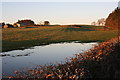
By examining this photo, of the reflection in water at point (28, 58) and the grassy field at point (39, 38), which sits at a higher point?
the grassy field at point (39, 38)

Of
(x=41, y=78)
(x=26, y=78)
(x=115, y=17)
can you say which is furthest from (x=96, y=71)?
(x=115, y=17)

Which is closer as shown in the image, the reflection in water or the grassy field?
the reflection in water

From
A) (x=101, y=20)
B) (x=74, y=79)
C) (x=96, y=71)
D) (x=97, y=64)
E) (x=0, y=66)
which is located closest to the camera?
(x=74, y=79)

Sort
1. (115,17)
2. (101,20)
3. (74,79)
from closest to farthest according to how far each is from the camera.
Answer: (74,79), (115,17), (101,20)

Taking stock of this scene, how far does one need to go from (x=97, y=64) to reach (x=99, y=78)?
5.18 ft

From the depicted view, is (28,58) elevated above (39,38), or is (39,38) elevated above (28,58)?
(39,38)

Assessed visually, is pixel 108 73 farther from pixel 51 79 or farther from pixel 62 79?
pixel 51 79

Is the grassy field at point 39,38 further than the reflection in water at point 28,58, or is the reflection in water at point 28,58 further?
the grassy field at point 39,38

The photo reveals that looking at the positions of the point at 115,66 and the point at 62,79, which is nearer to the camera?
the point at 62,79

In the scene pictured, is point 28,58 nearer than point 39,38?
Yes

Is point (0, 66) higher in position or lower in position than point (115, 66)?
lower

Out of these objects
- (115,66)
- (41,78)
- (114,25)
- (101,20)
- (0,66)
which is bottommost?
(0,66)

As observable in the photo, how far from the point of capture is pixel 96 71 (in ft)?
21.8

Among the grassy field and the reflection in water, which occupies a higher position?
the grassy field
